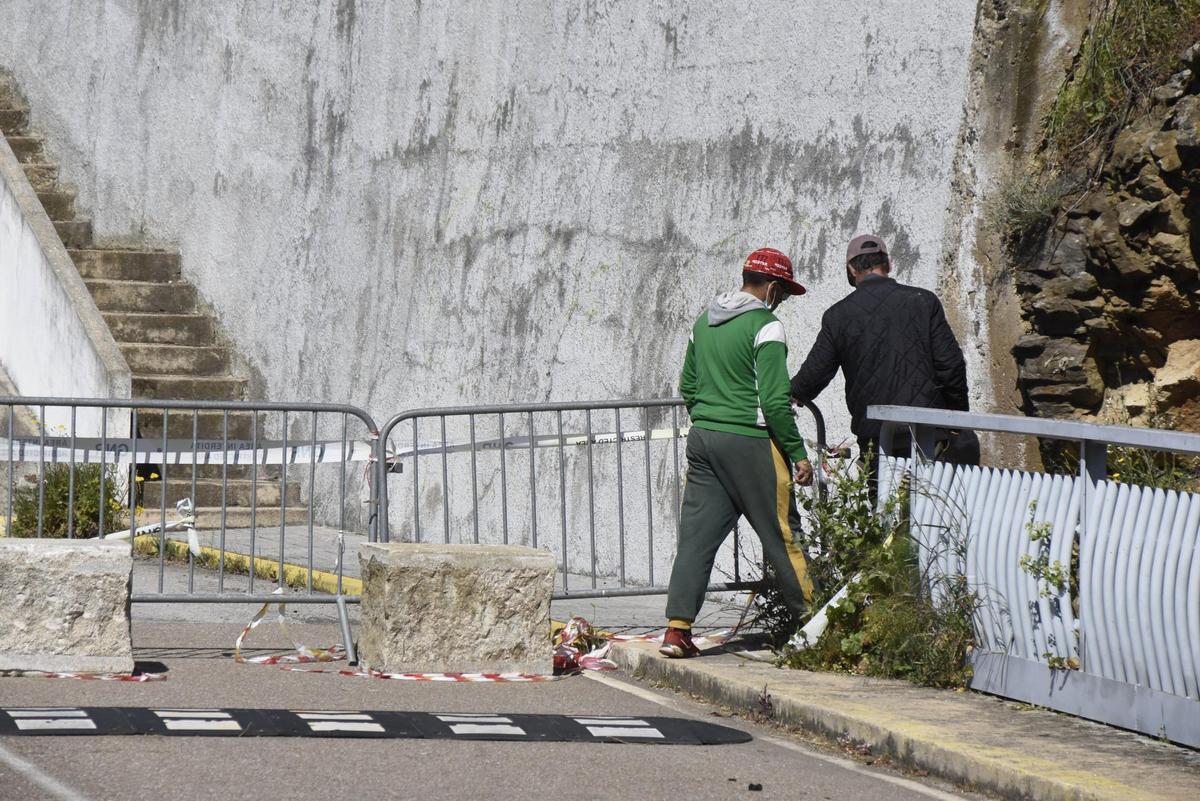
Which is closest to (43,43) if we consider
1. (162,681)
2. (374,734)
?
(162,681)

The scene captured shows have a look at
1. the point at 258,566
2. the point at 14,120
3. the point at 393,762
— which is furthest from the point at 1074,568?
the point at 14,120

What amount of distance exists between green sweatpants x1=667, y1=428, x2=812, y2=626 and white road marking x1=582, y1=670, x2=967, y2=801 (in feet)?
1.41

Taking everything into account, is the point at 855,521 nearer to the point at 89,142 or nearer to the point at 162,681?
the point at 162,681

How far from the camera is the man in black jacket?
27.0 ft

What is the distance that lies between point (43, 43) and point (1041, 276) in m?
14.6

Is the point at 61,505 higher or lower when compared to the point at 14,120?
lower

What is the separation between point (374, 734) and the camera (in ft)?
21.7

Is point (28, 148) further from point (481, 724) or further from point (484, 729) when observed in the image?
point (484, 729)

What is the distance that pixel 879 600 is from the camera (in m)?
7.84

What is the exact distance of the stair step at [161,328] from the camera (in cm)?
1670

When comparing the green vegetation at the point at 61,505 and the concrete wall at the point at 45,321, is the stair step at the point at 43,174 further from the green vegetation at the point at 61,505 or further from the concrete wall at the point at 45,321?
the green vegetation at the point at 61,505

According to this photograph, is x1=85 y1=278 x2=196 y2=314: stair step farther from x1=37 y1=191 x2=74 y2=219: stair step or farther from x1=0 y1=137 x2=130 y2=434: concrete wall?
x1=37 y1=191 x2=74 y2=219: stair step

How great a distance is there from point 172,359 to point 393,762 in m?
11.0

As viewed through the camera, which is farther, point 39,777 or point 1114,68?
point 1114,68
